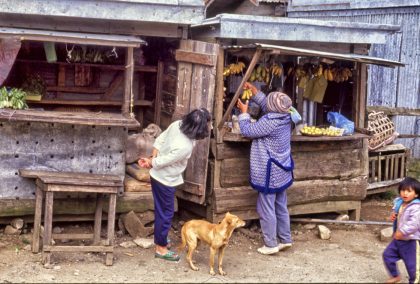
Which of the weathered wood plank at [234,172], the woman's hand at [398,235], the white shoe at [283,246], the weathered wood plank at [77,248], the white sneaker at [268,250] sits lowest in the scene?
the white sneaker at [268,250]

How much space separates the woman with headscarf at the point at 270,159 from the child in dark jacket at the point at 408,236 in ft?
5.42

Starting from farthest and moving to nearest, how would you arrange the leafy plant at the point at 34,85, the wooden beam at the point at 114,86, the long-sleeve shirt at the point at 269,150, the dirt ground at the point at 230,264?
1. the wooden beam at the point at 114,86
2. the leafy plant at the point at 34,85
3. the long-sleeve shirt at the point at 269,150
4. the dirt ground at the point at 230,264

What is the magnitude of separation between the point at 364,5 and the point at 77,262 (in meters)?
9.00

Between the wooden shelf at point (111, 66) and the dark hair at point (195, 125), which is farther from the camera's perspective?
the wooden shelf at point (111, 66)

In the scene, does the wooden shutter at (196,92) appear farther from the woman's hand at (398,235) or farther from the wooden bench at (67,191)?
the woman's hand at (398,235)

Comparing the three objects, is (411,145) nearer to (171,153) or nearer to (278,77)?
(278,77)

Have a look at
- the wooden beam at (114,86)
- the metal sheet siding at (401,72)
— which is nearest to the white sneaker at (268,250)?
the wooden beam at (114,86)

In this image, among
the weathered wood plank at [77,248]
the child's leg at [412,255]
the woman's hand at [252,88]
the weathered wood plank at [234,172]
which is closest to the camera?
the child's leg at [412,255]

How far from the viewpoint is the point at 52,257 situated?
7145 millimetres

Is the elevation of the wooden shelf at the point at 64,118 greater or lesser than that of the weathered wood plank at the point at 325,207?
greater

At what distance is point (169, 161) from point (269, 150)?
4.55ft

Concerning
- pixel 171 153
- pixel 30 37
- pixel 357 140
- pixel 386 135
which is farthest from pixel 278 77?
pixel 30 37

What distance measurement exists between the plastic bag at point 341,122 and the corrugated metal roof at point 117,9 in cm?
255

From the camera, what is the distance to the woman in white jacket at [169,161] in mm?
→ 6906
